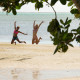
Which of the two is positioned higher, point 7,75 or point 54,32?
point 54,32

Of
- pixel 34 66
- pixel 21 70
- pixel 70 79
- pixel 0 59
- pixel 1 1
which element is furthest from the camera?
pixel 0 59

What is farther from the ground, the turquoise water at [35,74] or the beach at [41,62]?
the turquoise water at [35,74]

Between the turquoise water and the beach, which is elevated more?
the turquoise water

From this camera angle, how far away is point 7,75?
9.45m

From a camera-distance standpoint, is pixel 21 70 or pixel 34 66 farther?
pixel 34 66

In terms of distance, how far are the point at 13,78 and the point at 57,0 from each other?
22.4ft

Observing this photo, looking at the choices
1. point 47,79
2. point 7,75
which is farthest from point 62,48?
point 7,75

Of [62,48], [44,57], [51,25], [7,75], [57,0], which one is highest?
[57,0]

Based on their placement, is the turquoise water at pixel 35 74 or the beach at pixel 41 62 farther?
the beach at pixel 41 62

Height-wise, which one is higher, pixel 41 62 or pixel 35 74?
pixel 35 74

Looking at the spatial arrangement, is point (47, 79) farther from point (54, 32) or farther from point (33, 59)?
point (54, 32)

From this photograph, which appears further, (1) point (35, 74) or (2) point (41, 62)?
(2) point (41, 62)

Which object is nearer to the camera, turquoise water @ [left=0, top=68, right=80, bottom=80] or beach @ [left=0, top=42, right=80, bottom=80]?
turquoise water @ [left=0, top=68, right=80, bottom=80]

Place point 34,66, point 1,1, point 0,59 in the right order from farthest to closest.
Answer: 1. point 0,59
2. point 34,66
3. point 1,1
